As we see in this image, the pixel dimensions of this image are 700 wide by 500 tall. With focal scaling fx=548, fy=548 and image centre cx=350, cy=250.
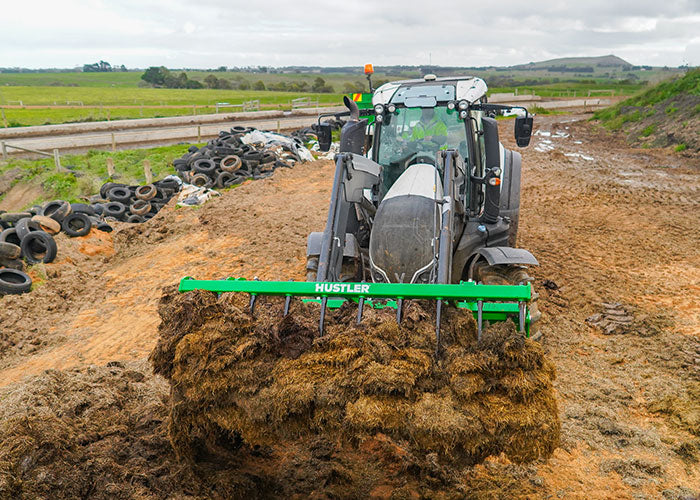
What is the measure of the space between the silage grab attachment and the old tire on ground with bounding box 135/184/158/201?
41.2 ft

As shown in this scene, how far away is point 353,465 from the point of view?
4879 millimetres

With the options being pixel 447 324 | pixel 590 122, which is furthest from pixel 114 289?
pixel 590 122

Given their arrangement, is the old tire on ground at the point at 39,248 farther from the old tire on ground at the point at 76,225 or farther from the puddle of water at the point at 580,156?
the puddle of water at the point at 580,156

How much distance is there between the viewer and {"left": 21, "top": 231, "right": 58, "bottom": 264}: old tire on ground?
10883 millimetres

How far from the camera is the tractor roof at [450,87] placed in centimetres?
681

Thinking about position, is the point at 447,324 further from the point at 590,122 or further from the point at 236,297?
the point at 590,122

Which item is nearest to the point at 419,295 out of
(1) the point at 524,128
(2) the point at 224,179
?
(1) the point at 524,128

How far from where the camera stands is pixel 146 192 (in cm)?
1631

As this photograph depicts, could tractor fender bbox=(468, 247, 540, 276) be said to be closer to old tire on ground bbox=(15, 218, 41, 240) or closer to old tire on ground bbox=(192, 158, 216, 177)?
old tire on ground bbox=(15, 218, 41, 240)

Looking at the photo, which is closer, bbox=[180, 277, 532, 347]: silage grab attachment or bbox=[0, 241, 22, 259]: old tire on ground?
bbox=[180, 277, 532, 347]: silage grab attachment

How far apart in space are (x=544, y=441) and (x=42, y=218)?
38.9ft

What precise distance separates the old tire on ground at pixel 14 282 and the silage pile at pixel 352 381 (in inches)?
260

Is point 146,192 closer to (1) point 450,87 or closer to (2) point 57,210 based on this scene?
(2) point 57,210

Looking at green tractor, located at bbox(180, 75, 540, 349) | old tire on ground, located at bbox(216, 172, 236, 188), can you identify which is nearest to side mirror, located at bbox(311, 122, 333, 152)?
green tractor, located at bbox(180, 75, 540, 349)
